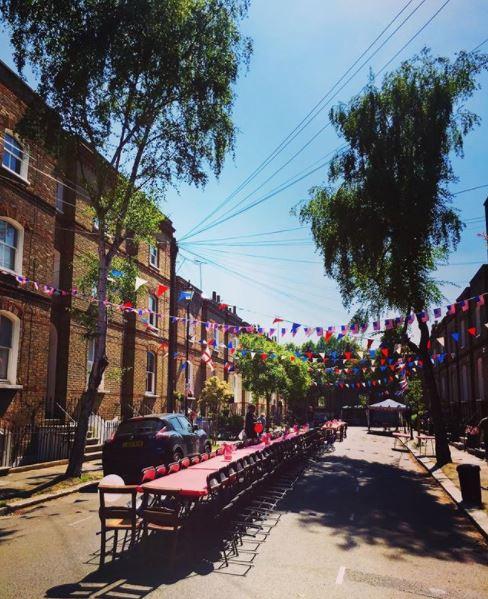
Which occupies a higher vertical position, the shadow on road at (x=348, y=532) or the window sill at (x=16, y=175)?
the window sill at (x=16, y=175)

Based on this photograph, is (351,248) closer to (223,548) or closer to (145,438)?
(145,438)

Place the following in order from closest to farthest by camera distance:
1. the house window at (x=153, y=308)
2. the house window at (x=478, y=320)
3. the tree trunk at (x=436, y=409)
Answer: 1. the tree trunk at (x=436, y=409)
2. the house window at (x=478, y=320)
3. the house window at (x=153, y=308)

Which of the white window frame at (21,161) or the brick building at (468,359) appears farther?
the brick building at (468,359)

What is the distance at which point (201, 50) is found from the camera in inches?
552

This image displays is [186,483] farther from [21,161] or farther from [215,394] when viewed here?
[215,394]

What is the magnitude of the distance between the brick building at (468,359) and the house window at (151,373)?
45.3 feet

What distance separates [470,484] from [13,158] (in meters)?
15.2

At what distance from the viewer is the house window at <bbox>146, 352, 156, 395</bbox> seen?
25.5m

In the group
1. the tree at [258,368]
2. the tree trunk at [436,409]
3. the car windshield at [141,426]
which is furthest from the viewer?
the tree at [258,368]

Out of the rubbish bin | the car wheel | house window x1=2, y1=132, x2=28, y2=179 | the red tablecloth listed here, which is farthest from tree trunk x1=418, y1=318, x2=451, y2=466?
house window x1=2, y1=132, x2=28, y2=179

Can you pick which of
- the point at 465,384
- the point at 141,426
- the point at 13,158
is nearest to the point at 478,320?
the point at 465,384

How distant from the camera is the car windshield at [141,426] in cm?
1199

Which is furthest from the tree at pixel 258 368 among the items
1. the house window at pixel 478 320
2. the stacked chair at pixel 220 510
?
the stacked chair at pixel 220 510

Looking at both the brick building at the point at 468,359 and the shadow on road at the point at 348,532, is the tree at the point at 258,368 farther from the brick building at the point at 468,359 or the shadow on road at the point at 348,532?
the shadow on road at the point at 348,532
